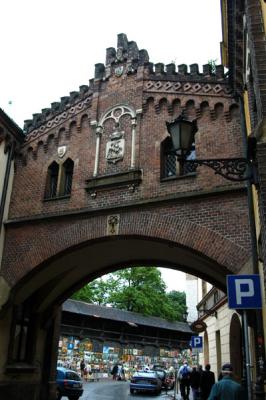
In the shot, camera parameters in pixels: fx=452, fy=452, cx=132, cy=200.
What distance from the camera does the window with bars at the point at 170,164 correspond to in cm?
1241

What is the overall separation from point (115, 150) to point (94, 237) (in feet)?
8.88

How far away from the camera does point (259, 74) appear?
727 cm

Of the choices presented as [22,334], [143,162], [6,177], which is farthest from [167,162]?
[22,334]

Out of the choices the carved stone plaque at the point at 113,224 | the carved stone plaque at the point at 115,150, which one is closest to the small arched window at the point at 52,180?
the carved stone plaque at the point at 115,150

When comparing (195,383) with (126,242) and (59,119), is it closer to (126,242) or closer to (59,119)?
(126,242)

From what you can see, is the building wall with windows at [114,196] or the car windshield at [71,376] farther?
the car windshield at [71,376]

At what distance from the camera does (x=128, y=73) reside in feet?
47.4

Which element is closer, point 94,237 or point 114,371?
point 94,237

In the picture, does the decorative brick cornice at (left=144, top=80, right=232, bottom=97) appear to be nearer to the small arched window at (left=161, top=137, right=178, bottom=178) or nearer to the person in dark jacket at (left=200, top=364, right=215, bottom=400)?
the small arched window at (left=161, top=137, right=178, bottom=178)

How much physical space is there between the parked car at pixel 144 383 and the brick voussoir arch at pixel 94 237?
13762mm

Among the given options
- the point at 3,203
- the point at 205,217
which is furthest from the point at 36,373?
the point at 205,217

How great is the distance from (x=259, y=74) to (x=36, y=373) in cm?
1197

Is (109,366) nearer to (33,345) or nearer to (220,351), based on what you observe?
(220,351)

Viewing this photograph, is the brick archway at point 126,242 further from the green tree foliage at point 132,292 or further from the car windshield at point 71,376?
the green tree foliage at point 132,292
